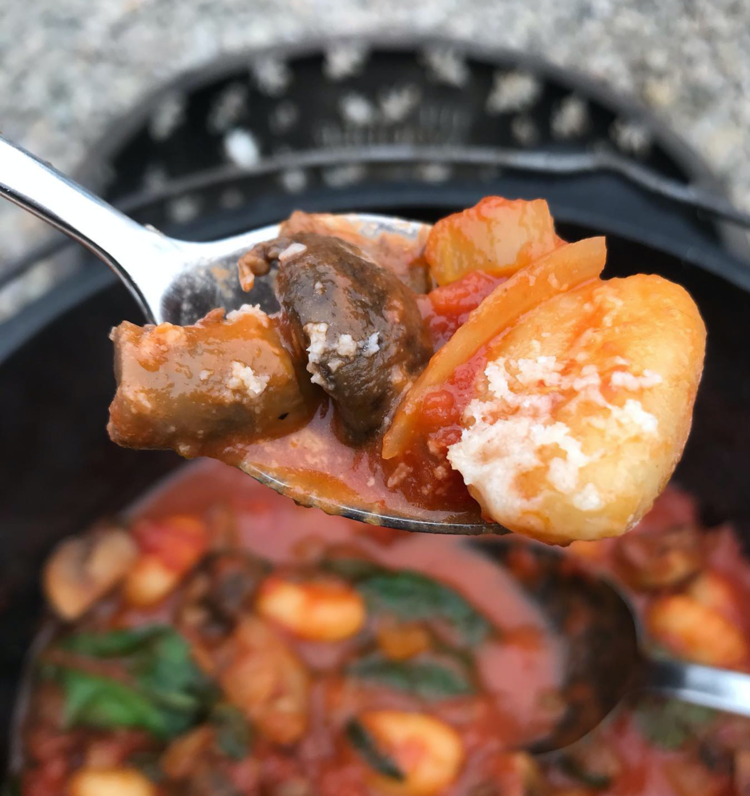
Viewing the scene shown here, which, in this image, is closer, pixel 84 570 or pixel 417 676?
pixel 417 676

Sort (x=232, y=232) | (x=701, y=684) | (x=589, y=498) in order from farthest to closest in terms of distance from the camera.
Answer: (x=701, y=684)
(x=232, y=232)
(x=589, y=498)

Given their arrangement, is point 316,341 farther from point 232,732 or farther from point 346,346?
point 232,732

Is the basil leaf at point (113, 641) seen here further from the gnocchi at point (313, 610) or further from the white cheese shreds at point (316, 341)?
the white cheese shreds at point (316, 341)

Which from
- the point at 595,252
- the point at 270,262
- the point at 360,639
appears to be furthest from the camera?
the point at 360,639

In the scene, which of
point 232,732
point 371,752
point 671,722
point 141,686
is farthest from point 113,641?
point 671,722

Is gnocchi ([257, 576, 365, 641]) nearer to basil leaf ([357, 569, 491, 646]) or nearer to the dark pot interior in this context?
basil leaf ([357, 569, 491, 646])

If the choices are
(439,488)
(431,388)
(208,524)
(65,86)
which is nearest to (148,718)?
(208,524)

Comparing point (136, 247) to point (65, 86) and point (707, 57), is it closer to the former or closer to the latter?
point (65, 86)
